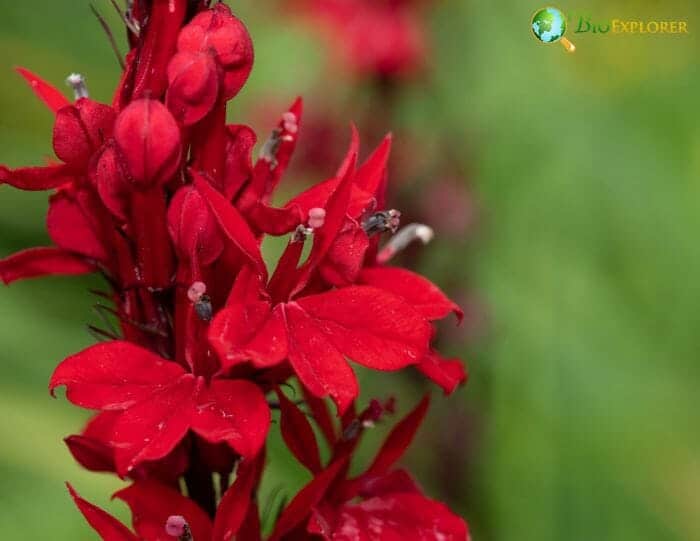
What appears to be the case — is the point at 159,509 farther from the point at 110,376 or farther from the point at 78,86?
the point at 78,86

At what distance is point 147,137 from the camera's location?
736 millimetres

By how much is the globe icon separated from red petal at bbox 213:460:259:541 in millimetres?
750

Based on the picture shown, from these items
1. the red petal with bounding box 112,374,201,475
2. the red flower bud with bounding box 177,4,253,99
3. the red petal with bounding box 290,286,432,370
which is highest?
the red flower bud with bounding box 177,4,253,99

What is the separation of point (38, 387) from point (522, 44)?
5.92 ft

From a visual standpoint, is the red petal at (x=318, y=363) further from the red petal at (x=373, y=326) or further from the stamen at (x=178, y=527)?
the stamen at (x=178, y=527)

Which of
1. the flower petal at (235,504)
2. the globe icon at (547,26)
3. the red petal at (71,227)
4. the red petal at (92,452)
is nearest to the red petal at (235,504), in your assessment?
the flower petal at (235,504)

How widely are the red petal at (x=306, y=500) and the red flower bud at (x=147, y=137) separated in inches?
10.8

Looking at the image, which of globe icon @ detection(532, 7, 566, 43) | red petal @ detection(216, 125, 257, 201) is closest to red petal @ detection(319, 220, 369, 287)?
red petal @ detection(216, 125, 257, 201)

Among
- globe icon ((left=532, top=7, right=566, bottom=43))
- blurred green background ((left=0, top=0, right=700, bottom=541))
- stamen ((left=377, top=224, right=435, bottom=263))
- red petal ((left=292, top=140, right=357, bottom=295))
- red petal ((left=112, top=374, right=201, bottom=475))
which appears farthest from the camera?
blurred green background ((left=0, top=0, right=700, bottom=541))

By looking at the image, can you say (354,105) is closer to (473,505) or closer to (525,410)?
(525,410)

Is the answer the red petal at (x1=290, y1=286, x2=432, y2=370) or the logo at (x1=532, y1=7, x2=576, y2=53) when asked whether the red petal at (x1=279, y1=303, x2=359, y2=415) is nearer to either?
the red petal at (x1=290, y1=286, x2=432, y2=370)

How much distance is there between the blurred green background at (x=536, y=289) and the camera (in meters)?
1.90

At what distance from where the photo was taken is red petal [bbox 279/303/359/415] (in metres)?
0.71

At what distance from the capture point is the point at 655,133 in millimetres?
2914
